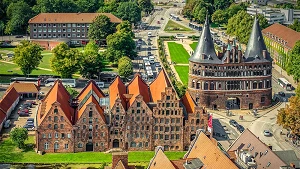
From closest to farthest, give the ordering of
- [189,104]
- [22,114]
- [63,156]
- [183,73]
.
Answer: [63,156] → [189,104] → [22,114] → [183,73]

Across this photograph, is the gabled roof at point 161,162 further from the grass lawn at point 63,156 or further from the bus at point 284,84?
the bus at point 284,84

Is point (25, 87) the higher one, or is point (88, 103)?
point (88, 103)

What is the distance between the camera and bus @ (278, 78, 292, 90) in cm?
15525

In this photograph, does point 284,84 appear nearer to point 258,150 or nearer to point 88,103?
point 88,103

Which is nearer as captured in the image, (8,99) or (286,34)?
(8,99)

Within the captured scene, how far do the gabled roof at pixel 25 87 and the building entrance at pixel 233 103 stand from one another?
153 ft

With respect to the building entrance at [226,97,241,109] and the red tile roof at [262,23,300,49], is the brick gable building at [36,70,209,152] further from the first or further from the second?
the red tile roof at [262,23,300,49]

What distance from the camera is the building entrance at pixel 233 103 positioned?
454ft

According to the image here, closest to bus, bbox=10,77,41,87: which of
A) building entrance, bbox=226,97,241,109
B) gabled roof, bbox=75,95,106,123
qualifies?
gabled roof, bbox=75,95,106,123

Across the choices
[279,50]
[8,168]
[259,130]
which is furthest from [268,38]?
[8,168]

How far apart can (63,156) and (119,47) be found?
251ft

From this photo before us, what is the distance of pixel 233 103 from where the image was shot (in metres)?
140

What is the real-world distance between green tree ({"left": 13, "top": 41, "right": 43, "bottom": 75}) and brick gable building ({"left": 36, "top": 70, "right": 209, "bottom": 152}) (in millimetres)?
47442

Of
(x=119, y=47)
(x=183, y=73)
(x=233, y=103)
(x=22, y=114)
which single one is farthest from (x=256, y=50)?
(x=22, y=114)
